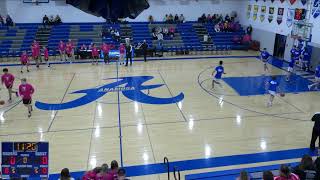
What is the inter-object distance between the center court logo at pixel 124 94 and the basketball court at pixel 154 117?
1.8 inches

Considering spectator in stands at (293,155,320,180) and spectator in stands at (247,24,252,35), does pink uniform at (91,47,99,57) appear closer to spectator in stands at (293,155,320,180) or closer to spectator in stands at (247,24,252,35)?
spectator in stands at (247,24,252,35)

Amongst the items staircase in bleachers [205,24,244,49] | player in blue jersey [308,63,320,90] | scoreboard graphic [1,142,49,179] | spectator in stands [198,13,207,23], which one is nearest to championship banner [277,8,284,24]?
staircase in bleachers [205,24,244,49]

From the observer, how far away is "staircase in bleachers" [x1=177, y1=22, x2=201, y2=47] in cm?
2694

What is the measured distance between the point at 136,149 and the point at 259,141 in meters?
4.08

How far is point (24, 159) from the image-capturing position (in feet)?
21.2

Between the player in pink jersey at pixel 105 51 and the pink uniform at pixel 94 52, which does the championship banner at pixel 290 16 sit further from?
the pink uniform at pixel 94 52

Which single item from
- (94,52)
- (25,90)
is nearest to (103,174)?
(25,90)

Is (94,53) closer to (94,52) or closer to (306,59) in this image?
(94,52)

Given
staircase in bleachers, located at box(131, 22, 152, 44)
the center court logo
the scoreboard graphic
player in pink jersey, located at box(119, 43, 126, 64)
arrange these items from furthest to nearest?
staircase in bleachers, located at box(131, 22, 152, 44), player in pink jersey, located at box(119, 43, 126, 64), the center court logo, the scoreboard graphic

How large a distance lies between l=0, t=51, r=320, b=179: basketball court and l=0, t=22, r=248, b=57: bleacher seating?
674cm

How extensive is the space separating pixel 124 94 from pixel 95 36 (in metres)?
12.7

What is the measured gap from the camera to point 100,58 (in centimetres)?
2361

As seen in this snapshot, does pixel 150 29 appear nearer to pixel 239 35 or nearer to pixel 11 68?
pixel 239 35

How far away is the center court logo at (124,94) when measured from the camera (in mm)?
13680
